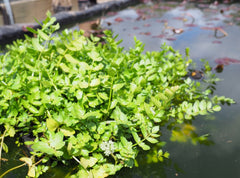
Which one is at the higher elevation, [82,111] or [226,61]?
[82,111]

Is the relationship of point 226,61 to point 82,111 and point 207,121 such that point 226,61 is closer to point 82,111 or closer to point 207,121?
point 207,121

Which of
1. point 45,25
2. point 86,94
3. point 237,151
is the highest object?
point 45,25

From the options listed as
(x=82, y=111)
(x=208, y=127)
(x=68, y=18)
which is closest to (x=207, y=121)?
(x=208, y=127)

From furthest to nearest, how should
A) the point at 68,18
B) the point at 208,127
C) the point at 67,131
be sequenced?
the point at 68,18 < the point at 208,127 < the point at 67,131

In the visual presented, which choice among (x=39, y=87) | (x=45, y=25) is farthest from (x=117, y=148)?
(x=45, y=25)

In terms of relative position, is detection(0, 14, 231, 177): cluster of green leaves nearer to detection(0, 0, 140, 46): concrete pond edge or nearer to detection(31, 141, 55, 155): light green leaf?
detection(31, 141, 55, 155): light green leaf

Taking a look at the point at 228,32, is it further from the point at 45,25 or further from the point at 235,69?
the point at 45,25

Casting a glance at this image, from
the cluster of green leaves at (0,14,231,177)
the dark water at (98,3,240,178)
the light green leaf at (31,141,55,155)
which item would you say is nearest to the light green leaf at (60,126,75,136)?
the cluster of green leaves at (0,14,231,177)

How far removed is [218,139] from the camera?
1.20m

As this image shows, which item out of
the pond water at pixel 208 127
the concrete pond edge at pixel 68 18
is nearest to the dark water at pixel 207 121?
the pond water at pixel 208 127

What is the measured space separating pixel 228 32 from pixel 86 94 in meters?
2.87

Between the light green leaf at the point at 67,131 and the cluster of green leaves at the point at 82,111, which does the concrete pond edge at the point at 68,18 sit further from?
the light green leaf at the point at 67,131

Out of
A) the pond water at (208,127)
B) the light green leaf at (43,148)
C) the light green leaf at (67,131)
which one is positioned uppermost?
the light green leaf at (43,148)

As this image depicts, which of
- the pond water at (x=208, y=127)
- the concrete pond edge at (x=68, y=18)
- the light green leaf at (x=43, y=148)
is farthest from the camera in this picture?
the concrete pond edge at (x=68, y=18)
